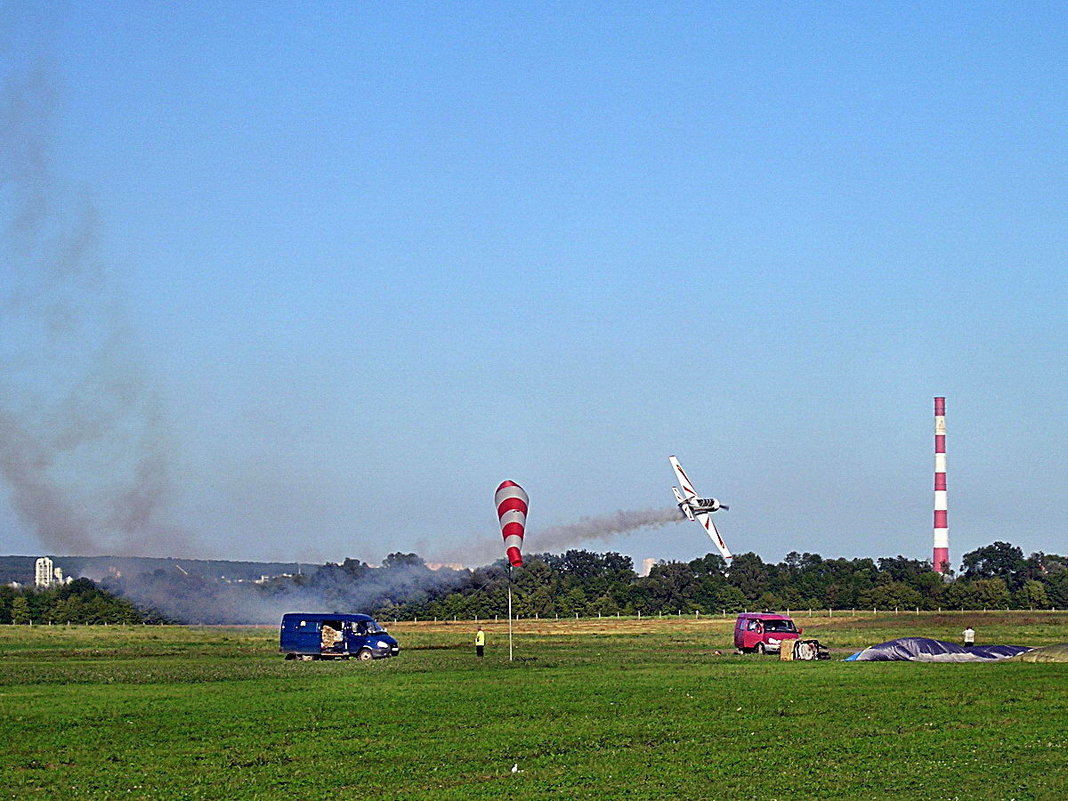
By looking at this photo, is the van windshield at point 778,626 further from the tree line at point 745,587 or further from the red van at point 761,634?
the tree line at point 745,587

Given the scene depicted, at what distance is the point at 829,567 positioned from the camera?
18538 centimetres

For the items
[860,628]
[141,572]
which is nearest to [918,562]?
[860,628]

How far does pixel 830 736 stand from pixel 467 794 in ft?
33.4

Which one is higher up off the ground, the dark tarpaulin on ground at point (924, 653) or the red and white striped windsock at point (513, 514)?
the red and white striped windsock at point (513, 514)

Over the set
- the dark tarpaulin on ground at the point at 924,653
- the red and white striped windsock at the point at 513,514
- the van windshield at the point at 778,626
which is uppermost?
the red and white striped windsock at the point at 513,514

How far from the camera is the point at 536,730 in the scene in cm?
3019

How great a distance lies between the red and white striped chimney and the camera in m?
160

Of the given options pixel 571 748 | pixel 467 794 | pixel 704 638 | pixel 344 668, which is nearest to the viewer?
pixel 467 794

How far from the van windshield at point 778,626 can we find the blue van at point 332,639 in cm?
1873

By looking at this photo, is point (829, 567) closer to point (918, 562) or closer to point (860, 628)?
point (918, 562)

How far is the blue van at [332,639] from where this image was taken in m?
65.4

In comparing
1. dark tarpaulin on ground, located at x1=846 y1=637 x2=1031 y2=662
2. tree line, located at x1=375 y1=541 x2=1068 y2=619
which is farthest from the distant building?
dark tarpaulin on ground, located at x1=846 y1=637 x2=1031 y2=662

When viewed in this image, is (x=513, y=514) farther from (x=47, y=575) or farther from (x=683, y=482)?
(x=47, y=575)

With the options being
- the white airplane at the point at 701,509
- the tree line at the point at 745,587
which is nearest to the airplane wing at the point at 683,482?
the white airplane at the point at 701,509
